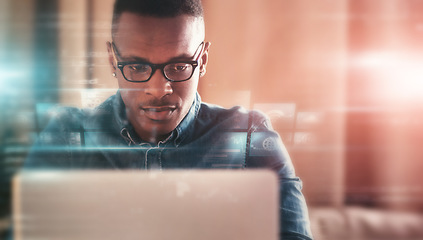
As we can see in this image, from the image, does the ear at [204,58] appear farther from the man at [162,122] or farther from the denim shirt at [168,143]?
the denim shirt at [168,143]

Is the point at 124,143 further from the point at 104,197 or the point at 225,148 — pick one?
the point at 225,148

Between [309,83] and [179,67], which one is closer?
[179,67]

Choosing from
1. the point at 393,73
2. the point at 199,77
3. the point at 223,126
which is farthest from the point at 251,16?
the point at 393,73

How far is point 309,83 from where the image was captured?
4.34ft

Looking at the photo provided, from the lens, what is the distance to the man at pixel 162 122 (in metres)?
1.19

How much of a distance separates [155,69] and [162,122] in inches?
9.2

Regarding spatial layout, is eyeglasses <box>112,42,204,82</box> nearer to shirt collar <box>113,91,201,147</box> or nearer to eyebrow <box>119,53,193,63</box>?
eyebrow <box>119,53,193,63</box>

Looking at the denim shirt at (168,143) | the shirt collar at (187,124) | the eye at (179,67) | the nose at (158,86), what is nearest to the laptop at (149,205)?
the denim shirt at (168,143)

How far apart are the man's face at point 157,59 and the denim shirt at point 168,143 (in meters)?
0.04

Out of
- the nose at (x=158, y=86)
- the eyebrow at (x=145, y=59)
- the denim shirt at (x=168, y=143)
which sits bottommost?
the denim shirt at (x=168, y=143)

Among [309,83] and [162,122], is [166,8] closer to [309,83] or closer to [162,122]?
[162,122]

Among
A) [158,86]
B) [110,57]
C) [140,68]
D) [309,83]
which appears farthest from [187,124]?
[309,83]

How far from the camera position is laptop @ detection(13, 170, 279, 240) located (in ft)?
4.18

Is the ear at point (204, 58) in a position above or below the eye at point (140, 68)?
above
